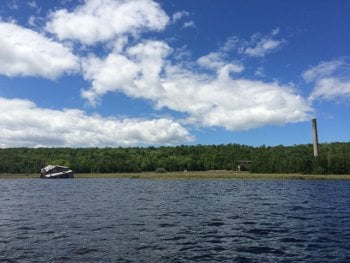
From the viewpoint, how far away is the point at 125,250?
34281 mm

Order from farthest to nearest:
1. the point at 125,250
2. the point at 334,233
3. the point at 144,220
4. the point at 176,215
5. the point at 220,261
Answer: the point at 176,215
the point at 144,220
the point at 334,233
the point at 125,250
the point at 220,261

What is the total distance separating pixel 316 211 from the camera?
60281 mm

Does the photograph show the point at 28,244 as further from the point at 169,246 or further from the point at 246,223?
the point at 246,223

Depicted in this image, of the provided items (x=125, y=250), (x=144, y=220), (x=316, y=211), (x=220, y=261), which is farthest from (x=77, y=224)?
(x=316, y=211)

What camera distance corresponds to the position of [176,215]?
2240 inches

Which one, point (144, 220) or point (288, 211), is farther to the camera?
point (288, 211)

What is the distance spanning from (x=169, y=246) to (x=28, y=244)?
1229 cm

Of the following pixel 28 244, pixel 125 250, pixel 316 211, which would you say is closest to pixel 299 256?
pixel 125 250

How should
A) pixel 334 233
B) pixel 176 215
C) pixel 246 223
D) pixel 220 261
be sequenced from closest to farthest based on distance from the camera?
pixel 220 261
pixel 334 233
pixel 246 223
pixel 176 215

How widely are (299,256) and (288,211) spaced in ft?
97.3

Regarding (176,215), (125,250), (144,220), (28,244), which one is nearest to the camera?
(125,250)

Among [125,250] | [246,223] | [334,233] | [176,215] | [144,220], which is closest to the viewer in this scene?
[125,250]

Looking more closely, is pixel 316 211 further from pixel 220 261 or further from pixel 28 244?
pixel 28 244

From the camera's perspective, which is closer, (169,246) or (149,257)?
(149,257)
